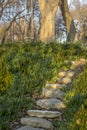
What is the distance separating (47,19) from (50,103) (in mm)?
8568

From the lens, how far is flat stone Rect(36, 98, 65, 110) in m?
7.42

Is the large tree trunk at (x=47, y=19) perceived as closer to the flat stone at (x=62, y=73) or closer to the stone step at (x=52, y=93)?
the flat stone at (x=62, y=73)

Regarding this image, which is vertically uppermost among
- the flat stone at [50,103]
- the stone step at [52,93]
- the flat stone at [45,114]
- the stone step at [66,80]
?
the stone step at [66,80]

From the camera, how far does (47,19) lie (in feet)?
51.3

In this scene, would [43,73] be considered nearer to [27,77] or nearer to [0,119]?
[27,77]

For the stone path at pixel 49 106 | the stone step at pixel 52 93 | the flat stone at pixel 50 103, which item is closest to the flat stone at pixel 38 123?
the stone path at pixel 49 106

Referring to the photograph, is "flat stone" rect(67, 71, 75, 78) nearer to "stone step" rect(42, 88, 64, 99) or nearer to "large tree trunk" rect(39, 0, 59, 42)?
"stone step" rect(42, 88, 64, 99)

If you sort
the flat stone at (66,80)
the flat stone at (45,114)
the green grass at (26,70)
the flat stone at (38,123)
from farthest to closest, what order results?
the flat stone at (66,80)
the green grass at (26,70)
the flat stone at (45,114)
the flat stone at (38,123)

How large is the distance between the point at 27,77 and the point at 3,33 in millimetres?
22662

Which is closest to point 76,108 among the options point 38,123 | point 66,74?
point 38,123

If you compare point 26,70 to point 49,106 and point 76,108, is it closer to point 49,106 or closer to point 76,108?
point 49,106

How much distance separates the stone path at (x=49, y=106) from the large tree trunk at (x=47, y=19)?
5732 mm

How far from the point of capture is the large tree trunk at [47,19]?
50.3 ft

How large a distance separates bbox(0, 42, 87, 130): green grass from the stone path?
0.62 feet
